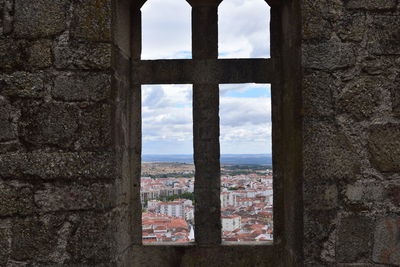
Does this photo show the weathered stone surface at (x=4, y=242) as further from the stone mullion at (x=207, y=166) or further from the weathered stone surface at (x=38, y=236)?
the stone mullion at (x=207, y=166)

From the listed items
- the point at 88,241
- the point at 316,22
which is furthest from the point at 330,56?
the point at 88,241

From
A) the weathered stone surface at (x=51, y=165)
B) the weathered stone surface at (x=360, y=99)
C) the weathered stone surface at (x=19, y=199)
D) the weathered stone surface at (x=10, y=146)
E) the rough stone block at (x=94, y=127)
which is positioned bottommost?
the weathered stone surface at (x=19, y=199)

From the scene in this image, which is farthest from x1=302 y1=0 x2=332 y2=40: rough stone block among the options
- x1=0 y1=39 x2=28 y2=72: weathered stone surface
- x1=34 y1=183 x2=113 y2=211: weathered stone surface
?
x1=0 y1=39 x2=28 y2=72: weathered stone surface

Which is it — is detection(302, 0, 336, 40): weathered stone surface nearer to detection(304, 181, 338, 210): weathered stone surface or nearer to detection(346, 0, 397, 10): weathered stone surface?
detection(346, 0, 397, 10): weathered stone surface

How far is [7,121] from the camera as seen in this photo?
2.75 meters

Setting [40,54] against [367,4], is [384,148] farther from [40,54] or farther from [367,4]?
[40,54]

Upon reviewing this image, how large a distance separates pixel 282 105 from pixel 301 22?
662 mm

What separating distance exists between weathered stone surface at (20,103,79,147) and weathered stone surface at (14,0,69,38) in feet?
1.37

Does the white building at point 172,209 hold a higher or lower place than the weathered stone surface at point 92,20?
lower

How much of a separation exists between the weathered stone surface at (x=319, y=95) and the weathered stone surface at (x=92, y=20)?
1185mm

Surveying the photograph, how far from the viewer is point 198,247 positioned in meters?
3.30

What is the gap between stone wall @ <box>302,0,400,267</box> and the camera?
2688mm

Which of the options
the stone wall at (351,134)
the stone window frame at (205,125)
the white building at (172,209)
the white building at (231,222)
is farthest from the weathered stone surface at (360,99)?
the white building at (172,209)

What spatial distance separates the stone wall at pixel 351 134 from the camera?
2688 millimetres
